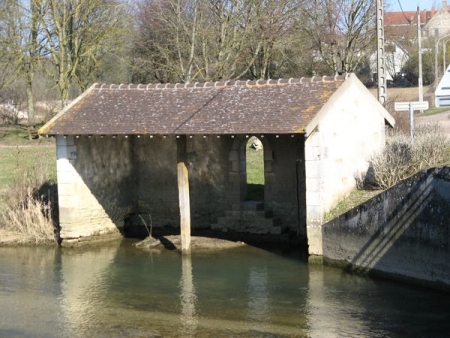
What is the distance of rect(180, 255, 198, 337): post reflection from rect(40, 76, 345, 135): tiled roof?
3.01 m

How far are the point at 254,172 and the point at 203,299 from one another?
9240mm

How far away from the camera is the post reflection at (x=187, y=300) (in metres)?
12.8

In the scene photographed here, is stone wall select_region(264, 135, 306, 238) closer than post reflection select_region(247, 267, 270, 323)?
No

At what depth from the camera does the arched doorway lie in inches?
838

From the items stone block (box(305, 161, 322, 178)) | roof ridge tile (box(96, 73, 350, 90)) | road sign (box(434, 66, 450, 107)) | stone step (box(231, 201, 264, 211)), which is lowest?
stone step (box(231, 201, 264, 211))

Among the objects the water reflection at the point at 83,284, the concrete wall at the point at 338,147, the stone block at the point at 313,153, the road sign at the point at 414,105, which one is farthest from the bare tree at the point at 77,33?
the stone block at the point at 313,153

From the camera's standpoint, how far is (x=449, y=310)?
1325 centimetres

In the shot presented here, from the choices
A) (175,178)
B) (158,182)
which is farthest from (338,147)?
(158,182)

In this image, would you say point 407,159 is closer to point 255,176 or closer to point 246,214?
point 246,214

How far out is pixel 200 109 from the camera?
58.7 ft

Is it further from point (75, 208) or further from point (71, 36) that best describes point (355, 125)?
point (71, 36)

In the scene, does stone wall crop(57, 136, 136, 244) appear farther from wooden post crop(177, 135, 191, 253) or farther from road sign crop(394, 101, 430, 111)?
road sign crop(394, 101, 430, 111)

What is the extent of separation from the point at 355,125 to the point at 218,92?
10.9ft

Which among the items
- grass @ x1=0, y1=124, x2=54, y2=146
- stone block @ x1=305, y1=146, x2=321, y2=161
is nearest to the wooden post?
stone block @ x1=305, y1=146, x2=321, y2=161
